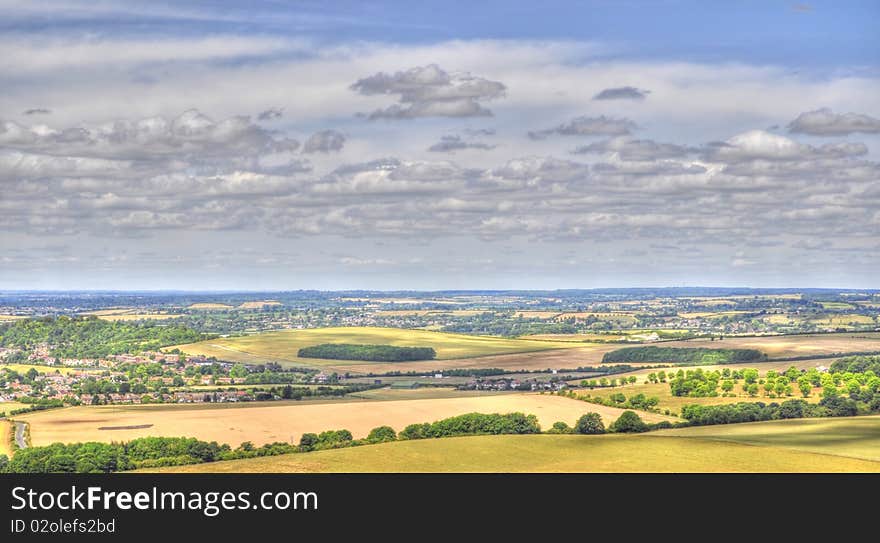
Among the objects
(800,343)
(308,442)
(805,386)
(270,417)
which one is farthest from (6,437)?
(800,343)

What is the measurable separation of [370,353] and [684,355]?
50.8 metres

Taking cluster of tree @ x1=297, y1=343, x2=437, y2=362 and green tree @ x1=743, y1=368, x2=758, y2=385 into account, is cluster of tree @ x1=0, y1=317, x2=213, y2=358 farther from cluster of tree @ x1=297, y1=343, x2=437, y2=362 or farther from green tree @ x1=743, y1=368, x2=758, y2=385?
green tree @ x1=743, y1=368, x2=758, y2=385

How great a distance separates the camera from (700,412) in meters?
88.8

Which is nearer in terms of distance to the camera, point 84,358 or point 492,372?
point 492,372

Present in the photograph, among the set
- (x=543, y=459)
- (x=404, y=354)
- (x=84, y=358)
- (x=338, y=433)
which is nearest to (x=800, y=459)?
(x=543, y=459)

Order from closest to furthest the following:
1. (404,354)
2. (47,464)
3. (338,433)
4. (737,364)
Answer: (47,464) < (338,433) < (737,364) < (404,354)

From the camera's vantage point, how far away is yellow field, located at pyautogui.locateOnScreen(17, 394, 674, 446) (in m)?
82.2

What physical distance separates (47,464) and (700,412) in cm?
5271

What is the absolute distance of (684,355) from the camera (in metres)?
154

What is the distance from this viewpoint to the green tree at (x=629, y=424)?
80.8 meters

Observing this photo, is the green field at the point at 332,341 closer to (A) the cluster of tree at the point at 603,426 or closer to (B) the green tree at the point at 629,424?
(A) the cluster of tree at the point at 603,426

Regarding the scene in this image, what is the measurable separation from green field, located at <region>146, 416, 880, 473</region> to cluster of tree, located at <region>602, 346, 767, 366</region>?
63.4 m

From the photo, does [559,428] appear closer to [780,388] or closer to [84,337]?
[780,388]
